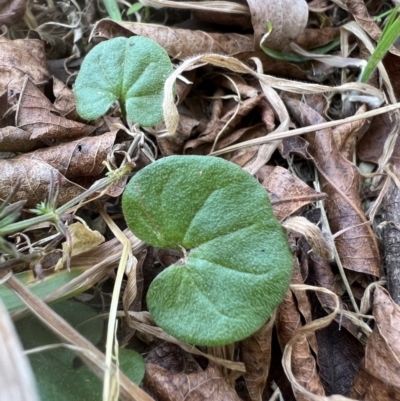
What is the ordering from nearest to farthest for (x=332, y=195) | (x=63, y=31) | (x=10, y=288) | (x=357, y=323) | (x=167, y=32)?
(x=10, y=288) → (x=357, y=323) → (x=332, y=195) → (x=167, y=32) → (x=63, y=31)

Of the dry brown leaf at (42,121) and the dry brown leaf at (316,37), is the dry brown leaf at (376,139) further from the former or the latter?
the dry brown leaf at (42,121)

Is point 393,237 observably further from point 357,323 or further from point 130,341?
point 130,341

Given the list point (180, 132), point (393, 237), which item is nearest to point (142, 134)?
point (180, 132)

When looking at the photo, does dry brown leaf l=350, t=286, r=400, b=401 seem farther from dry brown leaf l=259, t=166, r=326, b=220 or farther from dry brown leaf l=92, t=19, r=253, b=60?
dry brown leaf l=92, t=19, r=253, b=60

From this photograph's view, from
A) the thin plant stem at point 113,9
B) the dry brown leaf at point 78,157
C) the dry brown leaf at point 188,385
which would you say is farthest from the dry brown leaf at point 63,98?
the dry brown leaf at point 188,385

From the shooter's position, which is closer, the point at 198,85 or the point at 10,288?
the point at 10,288

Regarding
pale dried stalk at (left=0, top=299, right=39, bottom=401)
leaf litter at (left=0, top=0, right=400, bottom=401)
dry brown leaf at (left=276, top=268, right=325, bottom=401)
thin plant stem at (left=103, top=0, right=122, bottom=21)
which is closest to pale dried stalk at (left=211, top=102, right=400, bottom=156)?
leaf litter at (left=0, top=0, right=400, bottom=401)
